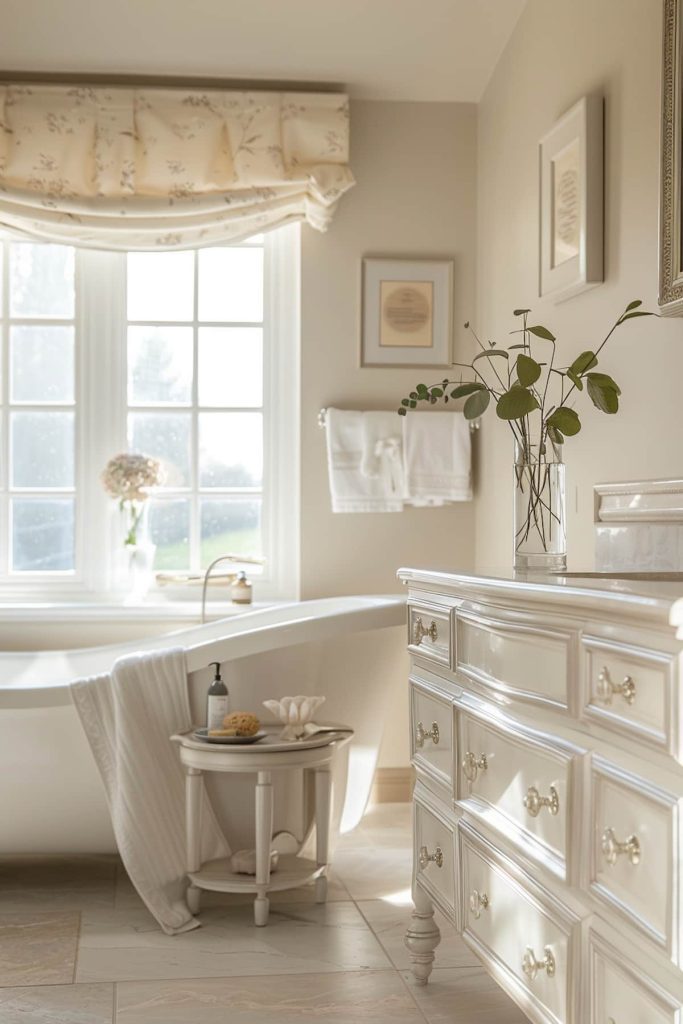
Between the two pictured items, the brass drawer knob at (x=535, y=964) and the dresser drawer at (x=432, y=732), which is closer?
the brass drawer knob at (x=535, y=964)

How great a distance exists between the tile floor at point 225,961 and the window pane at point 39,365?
1.76 meters

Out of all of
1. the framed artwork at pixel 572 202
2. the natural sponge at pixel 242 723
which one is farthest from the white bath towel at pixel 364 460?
the natural sponge at pixel 242 723

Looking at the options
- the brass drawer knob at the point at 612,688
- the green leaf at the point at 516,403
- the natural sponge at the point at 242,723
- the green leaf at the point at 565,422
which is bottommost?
the natural sponge at the point at 242,723

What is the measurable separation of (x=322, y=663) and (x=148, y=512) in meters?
1.47

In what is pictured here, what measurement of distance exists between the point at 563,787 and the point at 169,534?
2.96 metres

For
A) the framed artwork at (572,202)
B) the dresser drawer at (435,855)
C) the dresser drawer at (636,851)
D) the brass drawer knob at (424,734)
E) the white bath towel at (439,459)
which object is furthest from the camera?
the white bath towel at (439,459)

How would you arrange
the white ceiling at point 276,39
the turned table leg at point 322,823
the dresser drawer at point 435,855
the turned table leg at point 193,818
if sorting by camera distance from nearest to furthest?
the dresser drawer at point 435,855
the turned table leg at point 193,818
the turned table leg at point 322,823
the white ceiling at point 276,39

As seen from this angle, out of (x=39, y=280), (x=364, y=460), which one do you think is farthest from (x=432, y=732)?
(x=39, y=280)

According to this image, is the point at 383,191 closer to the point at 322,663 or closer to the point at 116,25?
the point at 116,25

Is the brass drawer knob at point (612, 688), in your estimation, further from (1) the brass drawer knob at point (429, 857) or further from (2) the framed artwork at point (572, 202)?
(2) the framed artwork at point (572, 202)

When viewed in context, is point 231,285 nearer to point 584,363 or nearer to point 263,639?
point 263,639

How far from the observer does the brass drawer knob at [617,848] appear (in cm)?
142

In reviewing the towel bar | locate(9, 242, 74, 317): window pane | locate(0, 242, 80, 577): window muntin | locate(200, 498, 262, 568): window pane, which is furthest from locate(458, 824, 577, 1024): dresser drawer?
locate(9, 242, 74, 317): window pane

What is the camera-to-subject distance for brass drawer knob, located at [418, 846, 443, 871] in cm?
237
